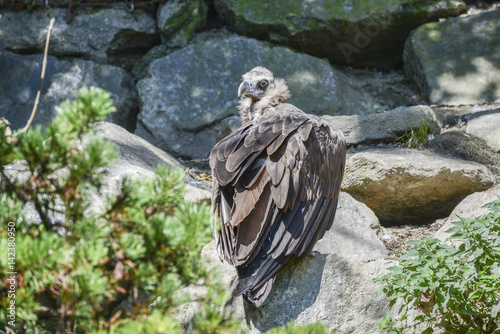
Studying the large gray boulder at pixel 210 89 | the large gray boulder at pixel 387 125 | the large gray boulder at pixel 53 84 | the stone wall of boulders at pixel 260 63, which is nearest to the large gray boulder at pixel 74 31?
the stone wall of boulders at pixel 260 63

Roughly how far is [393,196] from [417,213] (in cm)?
31

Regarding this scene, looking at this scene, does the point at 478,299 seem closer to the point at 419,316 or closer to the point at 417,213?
the point at 419,316

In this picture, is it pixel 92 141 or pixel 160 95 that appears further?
pixel 160 95

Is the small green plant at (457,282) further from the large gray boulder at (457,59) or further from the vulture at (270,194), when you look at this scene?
the large gray boulder at (457,59)

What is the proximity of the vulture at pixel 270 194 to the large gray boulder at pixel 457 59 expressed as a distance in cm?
329

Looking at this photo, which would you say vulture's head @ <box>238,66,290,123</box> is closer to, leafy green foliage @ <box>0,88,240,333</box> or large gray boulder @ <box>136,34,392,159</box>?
large gray boulder @ <box>136,34,392,159</box>

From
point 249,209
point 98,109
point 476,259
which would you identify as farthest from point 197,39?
point 98,109

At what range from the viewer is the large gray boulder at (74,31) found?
635 cm

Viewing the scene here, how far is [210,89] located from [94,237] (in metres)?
4.93

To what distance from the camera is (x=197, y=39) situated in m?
6.68

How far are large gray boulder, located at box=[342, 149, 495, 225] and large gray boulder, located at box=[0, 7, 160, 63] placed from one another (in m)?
3.38

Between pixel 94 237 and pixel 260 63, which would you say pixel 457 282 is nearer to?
pixel 94 237

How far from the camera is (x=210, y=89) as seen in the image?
20.5 ft

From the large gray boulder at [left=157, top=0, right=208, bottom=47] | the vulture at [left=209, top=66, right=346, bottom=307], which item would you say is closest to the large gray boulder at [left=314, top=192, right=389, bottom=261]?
the vulture at [left=209, top=66, right=346, bottom=307]
